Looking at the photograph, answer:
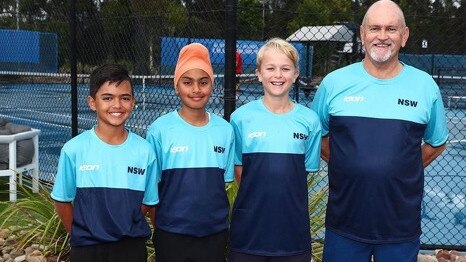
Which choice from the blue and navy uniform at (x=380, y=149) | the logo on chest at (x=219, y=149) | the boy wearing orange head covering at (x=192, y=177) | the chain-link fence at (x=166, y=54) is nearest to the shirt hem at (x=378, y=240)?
the blue and navy uniform at (x=380, y=149)

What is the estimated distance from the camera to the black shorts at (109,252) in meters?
2.90

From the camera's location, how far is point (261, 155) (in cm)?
302

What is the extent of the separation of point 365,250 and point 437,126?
71 centimetres

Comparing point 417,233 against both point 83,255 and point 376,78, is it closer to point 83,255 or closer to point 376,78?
point 376,78

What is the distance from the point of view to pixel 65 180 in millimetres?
2932

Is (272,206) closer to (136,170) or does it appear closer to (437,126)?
(136,170)

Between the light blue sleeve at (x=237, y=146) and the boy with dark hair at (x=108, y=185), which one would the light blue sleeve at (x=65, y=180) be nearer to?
the boy with dark hair at (x=108, y=185)

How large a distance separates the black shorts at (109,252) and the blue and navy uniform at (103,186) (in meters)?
0.03

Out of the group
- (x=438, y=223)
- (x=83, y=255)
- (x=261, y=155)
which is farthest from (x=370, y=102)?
(x=438, y=223)

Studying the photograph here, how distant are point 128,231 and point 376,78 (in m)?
1.39

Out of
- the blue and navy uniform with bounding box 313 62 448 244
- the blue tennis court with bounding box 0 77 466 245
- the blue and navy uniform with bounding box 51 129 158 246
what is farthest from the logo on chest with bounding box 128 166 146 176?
the blue tennis court with bounding box 0 77 466 245

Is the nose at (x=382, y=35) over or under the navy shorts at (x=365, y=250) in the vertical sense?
over

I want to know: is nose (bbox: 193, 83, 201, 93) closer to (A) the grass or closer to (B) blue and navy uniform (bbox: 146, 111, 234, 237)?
(B) blue and navy uniform (bbox: 146, 111, 234, 237)

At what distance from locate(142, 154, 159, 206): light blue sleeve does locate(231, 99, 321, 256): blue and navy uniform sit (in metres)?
0.42
